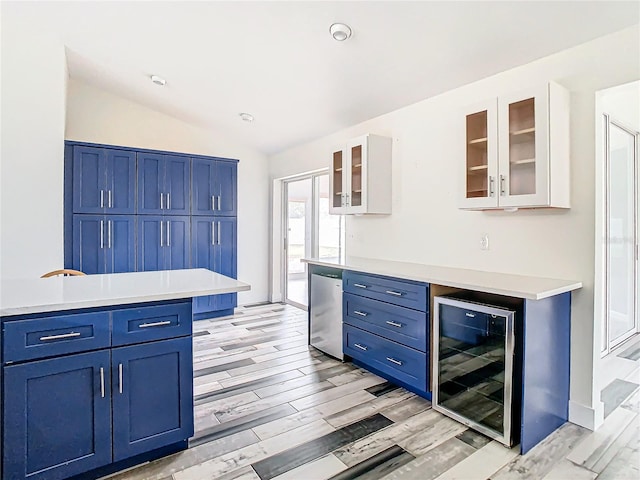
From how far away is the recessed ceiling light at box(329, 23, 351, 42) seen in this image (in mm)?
2480

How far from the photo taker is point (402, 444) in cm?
215

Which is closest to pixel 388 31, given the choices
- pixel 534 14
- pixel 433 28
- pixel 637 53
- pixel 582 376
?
pixel 433 28

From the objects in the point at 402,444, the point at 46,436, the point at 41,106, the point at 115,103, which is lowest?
the point at 402,444

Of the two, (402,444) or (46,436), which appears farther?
(402,444)

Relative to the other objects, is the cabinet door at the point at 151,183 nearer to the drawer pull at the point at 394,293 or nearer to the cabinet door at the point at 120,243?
Result: the cabinet door at the point at 120,243

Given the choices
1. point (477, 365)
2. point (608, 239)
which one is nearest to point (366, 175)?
point (477, 365)

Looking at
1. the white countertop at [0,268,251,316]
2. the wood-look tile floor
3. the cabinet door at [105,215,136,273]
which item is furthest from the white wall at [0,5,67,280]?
the wood-look tile floor

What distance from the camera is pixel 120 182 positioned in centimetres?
422

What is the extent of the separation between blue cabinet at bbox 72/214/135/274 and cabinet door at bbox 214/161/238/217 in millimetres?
1080

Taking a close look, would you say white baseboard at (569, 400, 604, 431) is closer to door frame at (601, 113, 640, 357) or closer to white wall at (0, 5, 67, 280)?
door frame at (601, 113, 640, 357)

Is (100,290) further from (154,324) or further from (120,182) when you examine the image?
(120,182)

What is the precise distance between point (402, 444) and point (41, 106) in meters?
4.15

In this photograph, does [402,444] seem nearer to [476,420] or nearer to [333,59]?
[476,420]

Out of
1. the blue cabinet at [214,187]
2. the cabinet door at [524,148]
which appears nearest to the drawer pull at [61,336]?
the cabinet door at [524,148]
